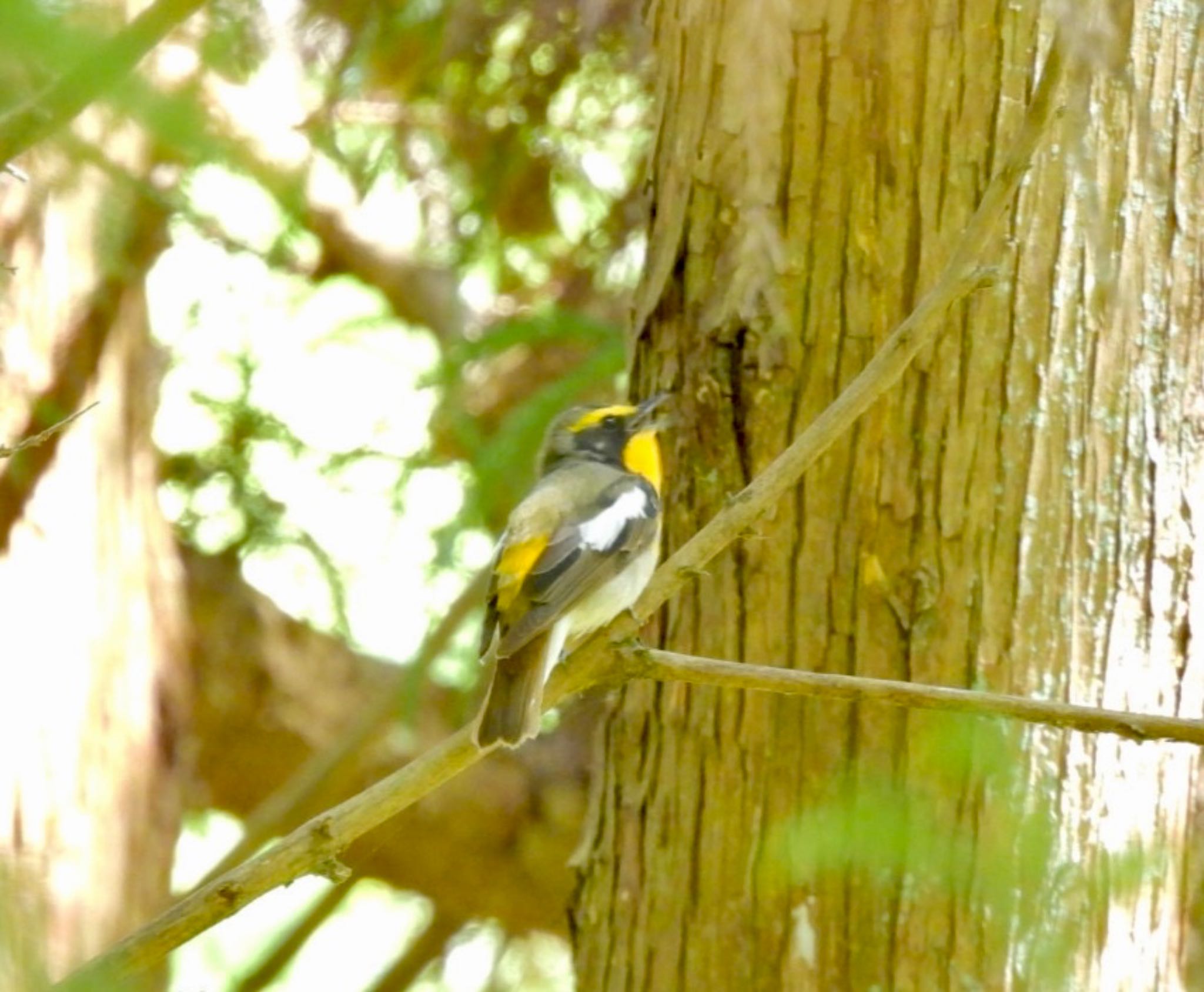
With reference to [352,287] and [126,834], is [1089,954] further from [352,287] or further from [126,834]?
[352,287]

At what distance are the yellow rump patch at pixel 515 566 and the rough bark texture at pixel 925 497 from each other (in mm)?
466

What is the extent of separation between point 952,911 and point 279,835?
278cm

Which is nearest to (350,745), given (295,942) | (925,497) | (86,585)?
(86,585)

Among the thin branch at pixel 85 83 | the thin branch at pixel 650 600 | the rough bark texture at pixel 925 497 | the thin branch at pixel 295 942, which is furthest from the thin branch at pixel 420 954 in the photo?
the thin branch at pixel 85 83

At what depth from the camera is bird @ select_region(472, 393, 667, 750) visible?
3.52 m

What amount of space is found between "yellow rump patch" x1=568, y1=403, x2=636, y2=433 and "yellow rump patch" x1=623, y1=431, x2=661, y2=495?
86mm

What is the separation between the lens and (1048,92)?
2299 mm

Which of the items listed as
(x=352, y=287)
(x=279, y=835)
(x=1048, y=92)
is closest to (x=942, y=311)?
(x=1048, y=92)

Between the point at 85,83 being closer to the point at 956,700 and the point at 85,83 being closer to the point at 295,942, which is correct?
the point at 956,700

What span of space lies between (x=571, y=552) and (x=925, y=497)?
3.02ft

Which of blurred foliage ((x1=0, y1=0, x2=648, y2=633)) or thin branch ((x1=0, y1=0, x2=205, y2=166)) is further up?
blurred foliage ((x1=0, y1=0, x2=648, y2=633))

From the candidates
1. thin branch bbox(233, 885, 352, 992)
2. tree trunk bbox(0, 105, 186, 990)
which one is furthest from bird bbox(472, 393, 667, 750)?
thin branch bbox(233, 885, 352, 992)

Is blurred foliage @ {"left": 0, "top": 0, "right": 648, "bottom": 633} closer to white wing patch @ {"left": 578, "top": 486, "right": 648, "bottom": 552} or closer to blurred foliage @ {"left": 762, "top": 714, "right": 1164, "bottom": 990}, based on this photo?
white wing patch @ {"left": 578, "top": 486, "right": 648, "bottom": 552}

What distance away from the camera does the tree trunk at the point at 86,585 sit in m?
4.48
